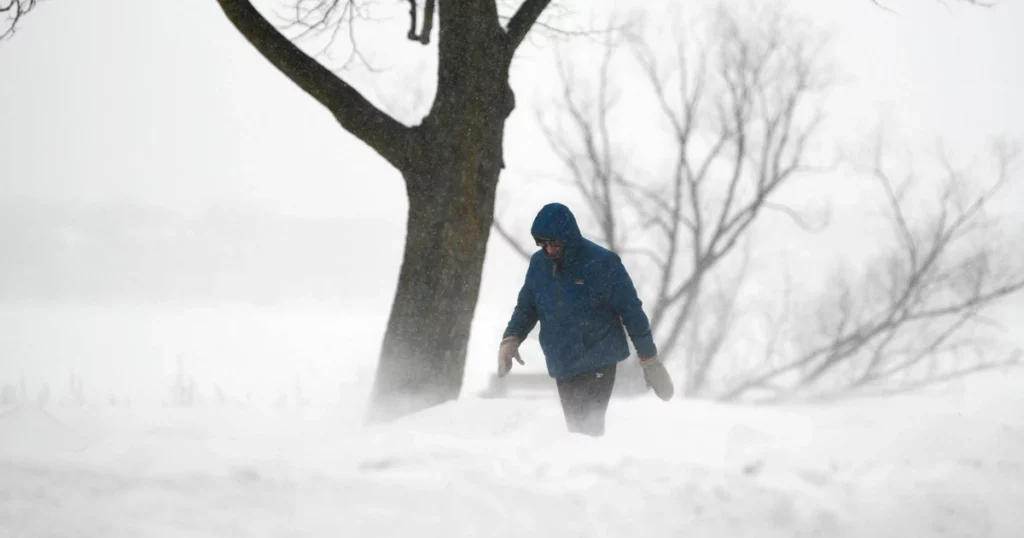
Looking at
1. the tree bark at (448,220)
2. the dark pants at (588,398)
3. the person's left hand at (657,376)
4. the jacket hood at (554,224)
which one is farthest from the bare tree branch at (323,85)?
the person's left hand at (657,376)

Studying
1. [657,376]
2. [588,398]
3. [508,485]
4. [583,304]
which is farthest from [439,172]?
[508,485]

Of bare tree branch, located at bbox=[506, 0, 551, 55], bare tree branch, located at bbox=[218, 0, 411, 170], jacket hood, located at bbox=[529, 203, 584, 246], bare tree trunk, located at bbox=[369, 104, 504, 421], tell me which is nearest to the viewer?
jacket hood, located at bbox=[529, 203, 584, 246]

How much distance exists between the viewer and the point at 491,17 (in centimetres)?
579

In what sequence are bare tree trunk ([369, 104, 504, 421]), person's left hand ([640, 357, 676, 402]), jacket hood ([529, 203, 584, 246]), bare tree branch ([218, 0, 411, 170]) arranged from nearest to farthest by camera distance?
jacket hood ([529, 203, 584, 246]) → person's left hand ([640, 357, 676, 402]) → bare tree trunk ([369, 104, 504, 421]) → bare tree branch ([218, 0, 411, 170])

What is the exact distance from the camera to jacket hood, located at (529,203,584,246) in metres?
4.01

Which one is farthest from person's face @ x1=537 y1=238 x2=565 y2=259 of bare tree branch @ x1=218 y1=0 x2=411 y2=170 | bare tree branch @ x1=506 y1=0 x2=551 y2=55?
bare tree branch @ x1=506 y1=0 x2=551 y2=55

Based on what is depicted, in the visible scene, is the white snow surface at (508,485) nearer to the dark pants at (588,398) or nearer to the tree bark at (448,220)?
the dark pants at (588,398)

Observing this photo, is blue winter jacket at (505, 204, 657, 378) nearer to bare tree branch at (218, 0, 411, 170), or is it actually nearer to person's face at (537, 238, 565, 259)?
person's face at (537, 238, 565, 259)

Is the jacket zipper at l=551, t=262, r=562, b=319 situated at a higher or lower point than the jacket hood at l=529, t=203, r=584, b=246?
A: lower

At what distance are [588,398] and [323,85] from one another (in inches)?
120

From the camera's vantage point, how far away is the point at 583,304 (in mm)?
4148

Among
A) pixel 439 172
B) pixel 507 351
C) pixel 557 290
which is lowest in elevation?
pixel 507 351

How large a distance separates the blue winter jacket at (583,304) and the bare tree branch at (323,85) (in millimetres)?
2019

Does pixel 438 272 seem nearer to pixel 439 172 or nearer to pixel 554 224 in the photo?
pixel 439 172
